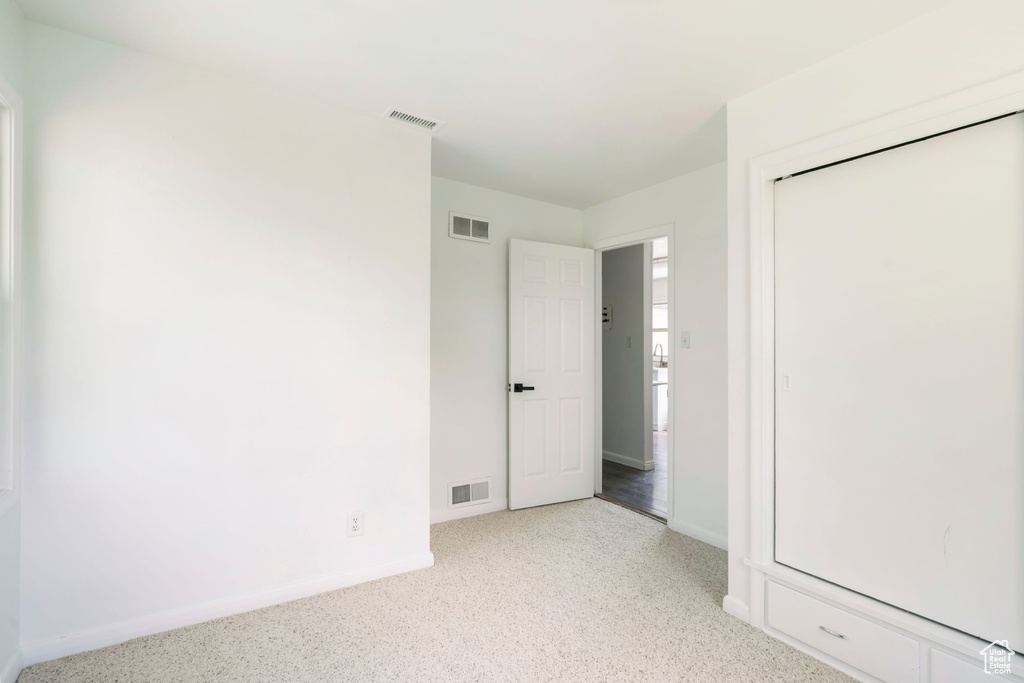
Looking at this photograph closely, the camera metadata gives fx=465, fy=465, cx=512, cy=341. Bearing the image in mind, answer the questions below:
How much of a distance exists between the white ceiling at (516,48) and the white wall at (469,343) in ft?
3.14

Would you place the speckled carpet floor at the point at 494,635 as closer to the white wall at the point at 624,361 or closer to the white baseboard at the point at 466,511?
the white baseboard at the point at 466,511

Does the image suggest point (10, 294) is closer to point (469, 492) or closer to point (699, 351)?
point (469, 492)

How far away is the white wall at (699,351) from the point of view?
10.3ft

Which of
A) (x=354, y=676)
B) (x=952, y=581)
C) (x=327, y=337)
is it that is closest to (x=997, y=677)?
(x=952, y=581)

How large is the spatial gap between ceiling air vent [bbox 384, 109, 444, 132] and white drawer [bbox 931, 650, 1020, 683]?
124 inches

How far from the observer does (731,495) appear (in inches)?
90.4

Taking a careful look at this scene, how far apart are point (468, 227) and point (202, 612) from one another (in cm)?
278

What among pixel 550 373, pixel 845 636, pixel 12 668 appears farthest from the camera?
pixel 550 373

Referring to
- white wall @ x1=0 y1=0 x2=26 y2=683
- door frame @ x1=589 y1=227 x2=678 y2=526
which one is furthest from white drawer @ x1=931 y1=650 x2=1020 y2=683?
white wall @ x1=0 y1=0 x2=26 y2=683

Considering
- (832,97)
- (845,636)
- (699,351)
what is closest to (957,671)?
(845,636)

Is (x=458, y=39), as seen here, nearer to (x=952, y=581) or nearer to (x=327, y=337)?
(x=327, y=337)

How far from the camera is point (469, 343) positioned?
3607 mm

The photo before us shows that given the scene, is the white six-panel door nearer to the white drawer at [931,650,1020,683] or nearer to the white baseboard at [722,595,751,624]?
the white baseboard at [722,595,751,624]

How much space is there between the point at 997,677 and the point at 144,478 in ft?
10.7
